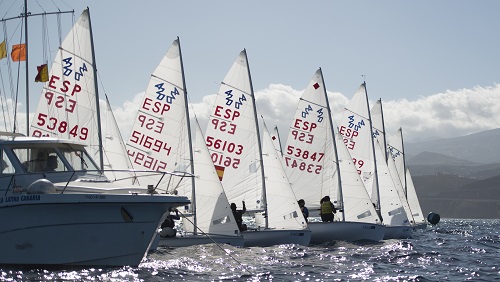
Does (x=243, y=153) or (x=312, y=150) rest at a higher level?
(x=312, y=150)

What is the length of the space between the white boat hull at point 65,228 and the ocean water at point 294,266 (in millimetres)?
428

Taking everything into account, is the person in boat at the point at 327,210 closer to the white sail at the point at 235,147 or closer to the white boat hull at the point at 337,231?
the white boat hull at the point at 337,231

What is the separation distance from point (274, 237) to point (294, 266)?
8729 millimetres

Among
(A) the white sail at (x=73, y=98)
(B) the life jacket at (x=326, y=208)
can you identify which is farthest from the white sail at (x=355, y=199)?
(A) the white sail at (x=73, y=98)

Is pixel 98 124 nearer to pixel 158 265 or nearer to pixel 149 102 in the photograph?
pixel 149 102

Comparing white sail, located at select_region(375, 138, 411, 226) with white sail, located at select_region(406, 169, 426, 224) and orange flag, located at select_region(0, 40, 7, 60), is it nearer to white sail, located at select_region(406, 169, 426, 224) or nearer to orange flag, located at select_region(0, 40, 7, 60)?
white sail, located at select_region(406, 169, 426, 224)

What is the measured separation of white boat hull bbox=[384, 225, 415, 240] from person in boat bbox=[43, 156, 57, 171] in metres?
24.6

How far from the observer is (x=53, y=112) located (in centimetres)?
3178

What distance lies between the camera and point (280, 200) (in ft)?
117

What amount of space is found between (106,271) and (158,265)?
8.52ft

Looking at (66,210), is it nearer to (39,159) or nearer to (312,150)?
(39,159)

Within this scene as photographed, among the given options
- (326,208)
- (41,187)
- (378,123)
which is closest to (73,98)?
(41,187)

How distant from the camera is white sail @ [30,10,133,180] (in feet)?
104

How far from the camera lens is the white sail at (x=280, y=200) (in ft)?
115
